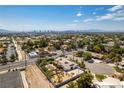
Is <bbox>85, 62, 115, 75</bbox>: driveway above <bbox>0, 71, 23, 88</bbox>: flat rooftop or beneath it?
above

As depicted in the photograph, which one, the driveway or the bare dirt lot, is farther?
the driveway

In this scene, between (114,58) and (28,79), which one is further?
(114,58)

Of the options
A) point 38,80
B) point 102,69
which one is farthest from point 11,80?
point 102,69

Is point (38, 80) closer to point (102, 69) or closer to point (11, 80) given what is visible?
point (11, 80)

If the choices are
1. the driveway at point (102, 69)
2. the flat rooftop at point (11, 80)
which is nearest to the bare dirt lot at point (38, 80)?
the flat rooftop at point (11, 80)

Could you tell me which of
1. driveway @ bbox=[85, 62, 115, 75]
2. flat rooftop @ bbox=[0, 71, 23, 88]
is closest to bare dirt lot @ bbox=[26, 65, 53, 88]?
flat rooftop @ bbox=[0, 71, 23, 88]

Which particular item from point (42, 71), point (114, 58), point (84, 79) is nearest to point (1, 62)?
point (42, 71)

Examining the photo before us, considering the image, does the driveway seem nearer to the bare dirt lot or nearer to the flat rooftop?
the bare dirt lot
